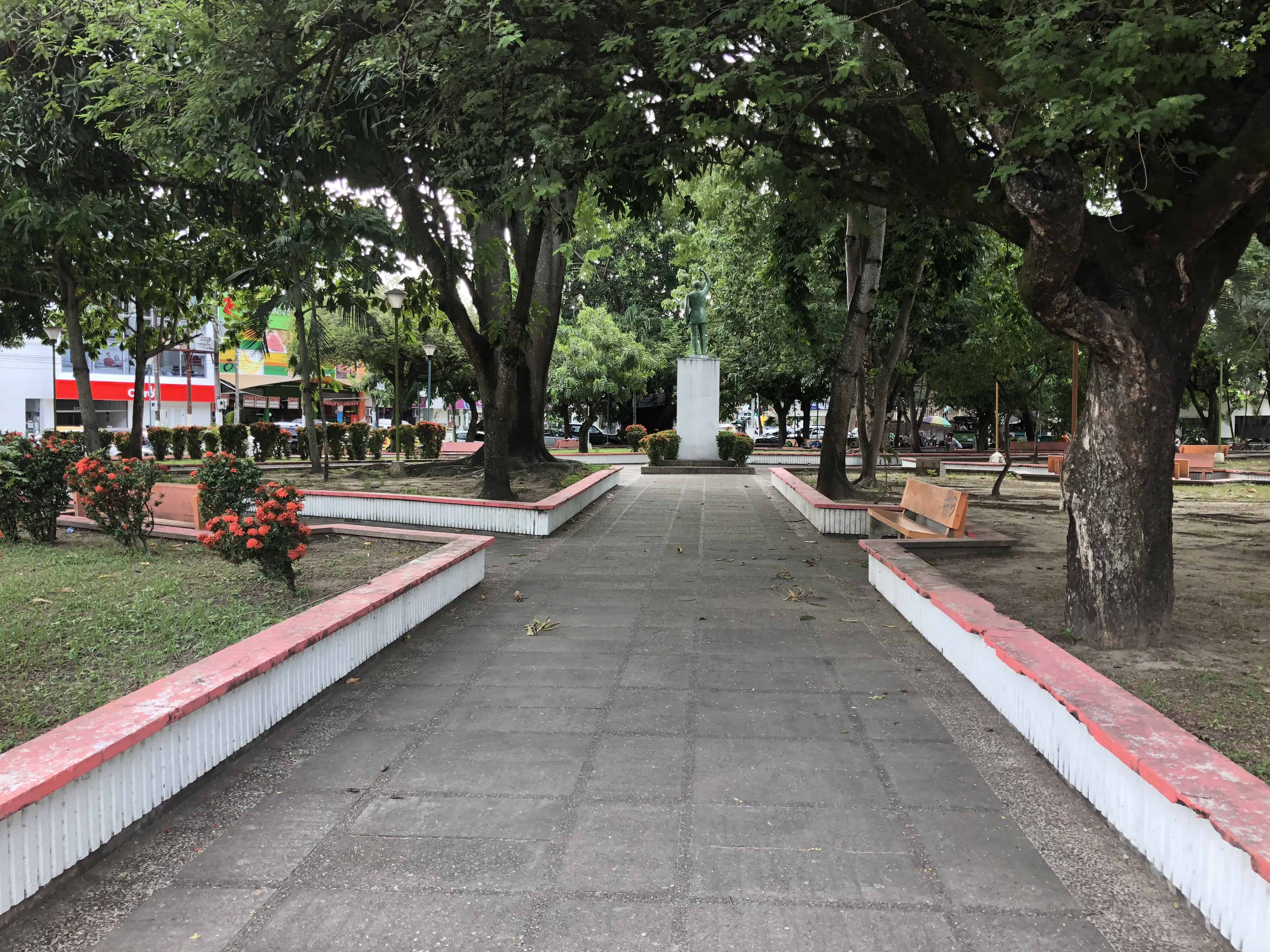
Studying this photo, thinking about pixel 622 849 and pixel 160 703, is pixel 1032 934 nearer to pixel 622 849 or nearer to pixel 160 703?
pixel 622 849

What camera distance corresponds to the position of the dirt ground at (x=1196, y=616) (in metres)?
4.06

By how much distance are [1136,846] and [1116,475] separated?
276cm

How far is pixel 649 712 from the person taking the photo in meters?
4.57

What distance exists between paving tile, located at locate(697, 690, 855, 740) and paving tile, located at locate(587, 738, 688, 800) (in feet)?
0.88

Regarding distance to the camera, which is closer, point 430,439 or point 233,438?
point 233,438

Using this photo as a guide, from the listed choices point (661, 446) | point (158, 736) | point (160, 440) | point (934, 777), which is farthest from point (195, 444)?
point (934, 777)

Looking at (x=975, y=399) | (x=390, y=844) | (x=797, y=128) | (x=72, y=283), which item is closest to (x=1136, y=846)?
(x=390, y=844)

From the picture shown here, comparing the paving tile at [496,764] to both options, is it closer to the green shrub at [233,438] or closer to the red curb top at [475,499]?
the red curb top at [475,499]

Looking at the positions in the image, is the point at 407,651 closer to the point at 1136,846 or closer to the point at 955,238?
the point at 1136,846

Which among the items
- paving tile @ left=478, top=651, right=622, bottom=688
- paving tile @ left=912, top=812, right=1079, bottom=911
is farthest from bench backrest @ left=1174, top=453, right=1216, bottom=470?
paving tile @ left=912, top=812, right=1079, bottom=911

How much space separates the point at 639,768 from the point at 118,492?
6.73 meters

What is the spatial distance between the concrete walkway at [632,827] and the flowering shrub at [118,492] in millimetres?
4192

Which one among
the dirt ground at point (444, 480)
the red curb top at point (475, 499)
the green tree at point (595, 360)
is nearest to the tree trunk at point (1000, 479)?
the red curb top at point (475, 499)

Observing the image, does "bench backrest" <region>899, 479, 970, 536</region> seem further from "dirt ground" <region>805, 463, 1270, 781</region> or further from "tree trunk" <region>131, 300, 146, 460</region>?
"tree trunk" <region>131, 300, 146, 460</region>
